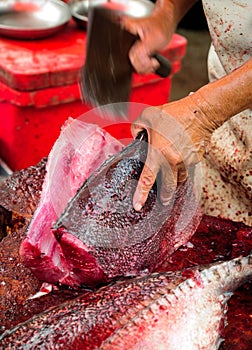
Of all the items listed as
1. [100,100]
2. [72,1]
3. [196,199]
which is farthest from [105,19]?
[72,1]

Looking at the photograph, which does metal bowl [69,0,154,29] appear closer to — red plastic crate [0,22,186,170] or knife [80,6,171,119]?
red plastic crate [0,22,186,170]

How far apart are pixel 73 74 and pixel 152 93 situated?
0.94m

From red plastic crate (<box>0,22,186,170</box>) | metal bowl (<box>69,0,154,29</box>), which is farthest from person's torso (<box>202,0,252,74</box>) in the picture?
metal bowl (<box>69,0,154,29</box>)

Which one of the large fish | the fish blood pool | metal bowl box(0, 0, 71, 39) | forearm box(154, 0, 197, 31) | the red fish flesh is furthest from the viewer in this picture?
metal bowl box(0, 0, 71, 39)

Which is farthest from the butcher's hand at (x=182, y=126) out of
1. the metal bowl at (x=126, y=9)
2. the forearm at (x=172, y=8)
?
the metal bowl at (x=126, y=9)

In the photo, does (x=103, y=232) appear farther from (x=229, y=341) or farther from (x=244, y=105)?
(x=244, y=105)

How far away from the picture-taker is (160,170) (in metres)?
2.24

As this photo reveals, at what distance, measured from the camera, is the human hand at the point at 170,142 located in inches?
86.9

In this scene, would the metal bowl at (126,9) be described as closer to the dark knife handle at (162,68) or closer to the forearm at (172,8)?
the forearm at (172,8)

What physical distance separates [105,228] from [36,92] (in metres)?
2.61

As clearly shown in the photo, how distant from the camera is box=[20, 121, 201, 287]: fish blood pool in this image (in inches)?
85.6

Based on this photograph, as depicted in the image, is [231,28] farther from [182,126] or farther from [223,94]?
[182,126]

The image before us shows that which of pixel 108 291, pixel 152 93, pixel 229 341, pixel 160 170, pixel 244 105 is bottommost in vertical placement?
pixel 152 93

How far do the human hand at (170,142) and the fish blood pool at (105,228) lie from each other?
0.05 m
